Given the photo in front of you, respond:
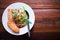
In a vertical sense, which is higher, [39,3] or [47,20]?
[39,3]

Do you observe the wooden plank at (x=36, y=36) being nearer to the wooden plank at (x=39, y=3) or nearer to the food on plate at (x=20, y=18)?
the food on plate at (x=20, y=18)

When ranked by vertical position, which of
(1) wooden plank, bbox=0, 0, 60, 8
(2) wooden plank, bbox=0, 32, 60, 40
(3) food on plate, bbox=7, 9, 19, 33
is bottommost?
(2) wooden plank, bbox=0, 32, 60, 40

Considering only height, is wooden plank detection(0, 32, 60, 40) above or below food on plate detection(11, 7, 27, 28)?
below

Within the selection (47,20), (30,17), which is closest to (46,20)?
(47,20)

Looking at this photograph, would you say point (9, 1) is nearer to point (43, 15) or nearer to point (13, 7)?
point (13, 7)

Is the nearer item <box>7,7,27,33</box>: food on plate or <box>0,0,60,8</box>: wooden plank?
<box>7,7,27,33</box>: food on plate

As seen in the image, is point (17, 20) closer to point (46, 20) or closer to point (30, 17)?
point (30, 17)

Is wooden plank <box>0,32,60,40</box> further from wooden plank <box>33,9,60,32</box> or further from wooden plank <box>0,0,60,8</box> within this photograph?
wooden plank <box>0,0,60,8</box>

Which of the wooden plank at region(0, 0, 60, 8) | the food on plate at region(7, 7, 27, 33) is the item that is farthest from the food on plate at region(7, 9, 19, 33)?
the wooden plank at region(0, 0, 60, 8)

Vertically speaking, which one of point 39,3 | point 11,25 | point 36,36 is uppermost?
point 39,3
